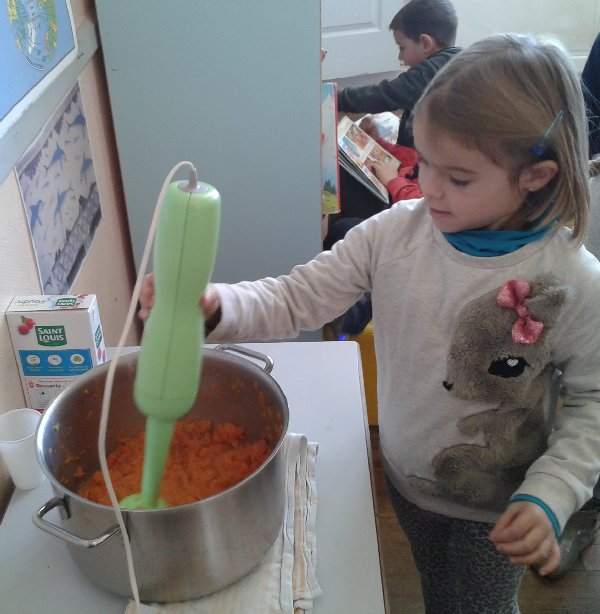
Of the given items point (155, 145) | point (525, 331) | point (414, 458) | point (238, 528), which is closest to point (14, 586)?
point (238, 528)

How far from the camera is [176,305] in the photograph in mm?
520

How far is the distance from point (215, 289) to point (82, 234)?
0.51 m

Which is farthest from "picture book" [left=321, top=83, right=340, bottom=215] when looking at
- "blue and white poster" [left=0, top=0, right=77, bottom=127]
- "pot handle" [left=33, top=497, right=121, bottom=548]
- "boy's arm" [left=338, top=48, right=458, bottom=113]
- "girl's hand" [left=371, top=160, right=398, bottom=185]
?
"pot handle" [left=33, top=497, right=121, bottom=548]

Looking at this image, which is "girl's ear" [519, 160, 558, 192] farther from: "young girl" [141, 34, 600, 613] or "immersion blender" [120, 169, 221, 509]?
"immersion blender" [120, 169, 221, 509]

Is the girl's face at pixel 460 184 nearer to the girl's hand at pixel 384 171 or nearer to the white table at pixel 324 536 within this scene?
the white table at pixel 324 536

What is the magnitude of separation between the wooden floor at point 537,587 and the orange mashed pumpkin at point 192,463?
23.9 inches

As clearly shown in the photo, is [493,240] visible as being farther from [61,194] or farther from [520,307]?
[61,194]

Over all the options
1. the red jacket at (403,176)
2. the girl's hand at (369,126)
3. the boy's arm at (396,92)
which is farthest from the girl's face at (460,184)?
the girl's hand at (369,126)

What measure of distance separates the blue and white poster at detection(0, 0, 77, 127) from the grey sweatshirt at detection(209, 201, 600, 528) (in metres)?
0.38

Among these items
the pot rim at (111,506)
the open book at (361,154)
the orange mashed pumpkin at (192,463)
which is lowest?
the open book at (361,154)

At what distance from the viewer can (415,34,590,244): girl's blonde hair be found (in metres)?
0.66

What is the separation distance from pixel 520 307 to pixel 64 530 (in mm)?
539

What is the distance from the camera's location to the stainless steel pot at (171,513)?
0.55m

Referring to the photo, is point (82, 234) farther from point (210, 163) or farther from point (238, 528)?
point (238, 528)
